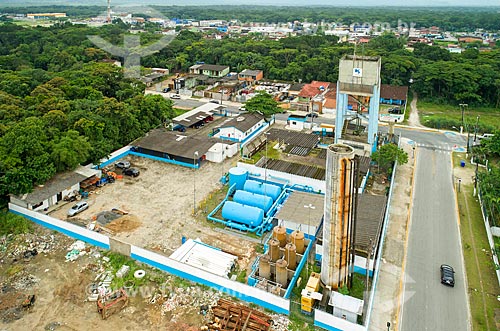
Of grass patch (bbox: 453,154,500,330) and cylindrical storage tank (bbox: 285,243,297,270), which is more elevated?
cylindrical storage tank (bbox: 285,243,297,270)

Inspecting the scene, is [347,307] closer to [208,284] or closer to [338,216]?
[338,216]

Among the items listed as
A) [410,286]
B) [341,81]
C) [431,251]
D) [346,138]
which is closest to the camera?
[410,286]

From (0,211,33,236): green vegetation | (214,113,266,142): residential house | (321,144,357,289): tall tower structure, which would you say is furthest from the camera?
(214,113,266,142): residential house

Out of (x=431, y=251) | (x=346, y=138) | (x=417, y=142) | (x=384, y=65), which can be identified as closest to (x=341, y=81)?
(x=346, y=138)

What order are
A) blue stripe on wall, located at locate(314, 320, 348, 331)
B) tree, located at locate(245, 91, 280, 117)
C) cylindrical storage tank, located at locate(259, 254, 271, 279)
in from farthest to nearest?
1. tree, located at locate(245, 91, 280, 117)
2. cylindrical storage tank, located at locate(259, 254, 271, 279)
3. blue stripe on wall, located at locate(314, 320, 348, 331)

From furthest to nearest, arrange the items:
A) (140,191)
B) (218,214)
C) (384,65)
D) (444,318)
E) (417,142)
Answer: (384,65), (417,142), (140,191), (218,214), (444,318)

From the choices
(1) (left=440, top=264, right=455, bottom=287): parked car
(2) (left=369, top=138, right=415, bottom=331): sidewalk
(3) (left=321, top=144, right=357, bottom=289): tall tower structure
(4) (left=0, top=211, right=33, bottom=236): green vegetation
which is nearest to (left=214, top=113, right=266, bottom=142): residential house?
(2) (left=369, top=138, right=415, bottom=331): sidewalk

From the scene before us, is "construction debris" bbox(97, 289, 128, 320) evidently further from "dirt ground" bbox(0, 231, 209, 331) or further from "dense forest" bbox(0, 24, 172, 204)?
"dense forest" bbox(0, 24, 172, 204)

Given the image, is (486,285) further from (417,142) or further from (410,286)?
(417,142)
